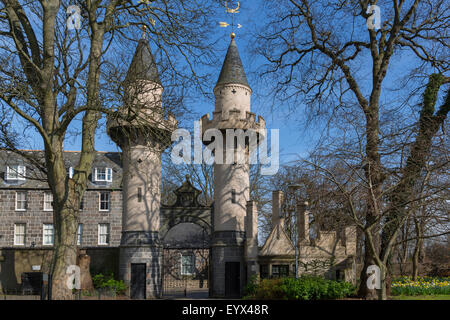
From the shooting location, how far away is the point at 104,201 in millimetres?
39500

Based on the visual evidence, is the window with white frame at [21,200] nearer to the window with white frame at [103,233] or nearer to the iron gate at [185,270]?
the window with white frame at [103,233]

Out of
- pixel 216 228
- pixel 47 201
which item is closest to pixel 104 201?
pixel 47 201

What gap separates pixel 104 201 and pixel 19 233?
6.92m

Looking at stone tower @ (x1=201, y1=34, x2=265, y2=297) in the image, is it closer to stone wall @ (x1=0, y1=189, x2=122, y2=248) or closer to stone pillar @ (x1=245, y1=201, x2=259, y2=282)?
stone pillar @ (x1=245, y1=201, x2=259, y2=282)

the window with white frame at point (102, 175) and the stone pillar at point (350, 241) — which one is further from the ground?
the window with white frame at point (102, 175)

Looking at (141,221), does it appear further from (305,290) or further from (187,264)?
(187,264)

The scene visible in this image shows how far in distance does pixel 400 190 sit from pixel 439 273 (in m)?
22.2

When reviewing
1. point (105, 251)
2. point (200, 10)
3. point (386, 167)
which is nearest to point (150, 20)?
point (200, 10)

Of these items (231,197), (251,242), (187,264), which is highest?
(231,197)

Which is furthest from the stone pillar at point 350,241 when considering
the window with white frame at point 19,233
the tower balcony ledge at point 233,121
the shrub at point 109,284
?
the window with white frame at point 19,233

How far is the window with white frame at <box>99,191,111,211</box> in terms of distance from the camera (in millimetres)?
39406

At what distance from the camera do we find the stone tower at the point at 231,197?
1098 inches

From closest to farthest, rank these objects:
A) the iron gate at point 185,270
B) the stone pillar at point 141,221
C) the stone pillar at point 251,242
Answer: the stone pillar at point 251,242
the stone pillar at point 141,221
the iron gate at point 185,270

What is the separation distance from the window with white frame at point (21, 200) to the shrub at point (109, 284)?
13.3 m
